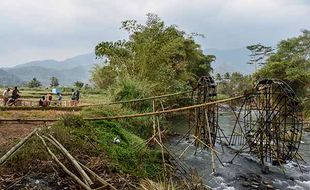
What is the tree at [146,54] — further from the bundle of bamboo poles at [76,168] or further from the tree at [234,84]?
the tree at [234,84]

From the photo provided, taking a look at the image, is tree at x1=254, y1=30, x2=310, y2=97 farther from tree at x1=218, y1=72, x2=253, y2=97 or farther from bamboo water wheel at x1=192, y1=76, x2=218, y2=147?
bamboo water wheel at x1=192, y1=76, x2=218, y2=147

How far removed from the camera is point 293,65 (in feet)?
142

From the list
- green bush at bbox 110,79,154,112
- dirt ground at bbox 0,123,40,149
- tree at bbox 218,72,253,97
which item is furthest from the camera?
tree at bbox 218,72,253,97

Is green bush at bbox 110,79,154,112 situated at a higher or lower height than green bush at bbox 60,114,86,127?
higher

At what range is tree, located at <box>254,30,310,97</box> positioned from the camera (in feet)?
135

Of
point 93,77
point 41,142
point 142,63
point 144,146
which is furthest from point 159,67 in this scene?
point 93,77

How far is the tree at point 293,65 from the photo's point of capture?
41188 mm

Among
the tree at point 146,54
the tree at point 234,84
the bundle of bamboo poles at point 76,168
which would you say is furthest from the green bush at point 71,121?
the tree at point 234,84

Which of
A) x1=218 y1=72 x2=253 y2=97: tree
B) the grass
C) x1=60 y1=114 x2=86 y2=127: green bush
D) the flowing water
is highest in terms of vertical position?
x1=218 y1=72 x2=253 y2=97: tree

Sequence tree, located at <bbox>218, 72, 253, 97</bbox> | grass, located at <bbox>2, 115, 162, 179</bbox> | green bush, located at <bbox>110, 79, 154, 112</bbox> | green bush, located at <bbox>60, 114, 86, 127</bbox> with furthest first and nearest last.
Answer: tree, located at <bbox>218, 72, 253, 97</bbox> → green bush, located at <bbox>110, 79, 154, 112</bbox> → green bush, located at <bbox>60, 114, 86, 127</bbox> → grass, located at <bbox>2, 115, 162, 179</bbox>

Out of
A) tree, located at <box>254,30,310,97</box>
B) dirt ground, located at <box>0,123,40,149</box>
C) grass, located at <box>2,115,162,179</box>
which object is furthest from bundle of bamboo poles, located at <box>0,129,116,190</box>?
tree, located at <box>254,30,310,97</box>

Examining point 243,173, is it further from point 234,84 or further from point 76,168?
point 234,84

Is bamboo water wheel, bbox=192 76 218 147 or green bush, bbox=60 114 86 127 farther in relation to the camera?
bamboo water wheel, bbox=192 76 218 147

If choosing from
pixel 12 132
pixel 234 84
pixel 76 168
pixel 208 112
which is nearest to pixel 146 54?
pixel 208 112
